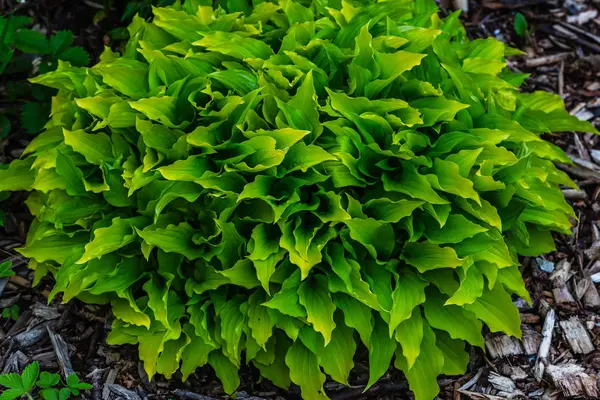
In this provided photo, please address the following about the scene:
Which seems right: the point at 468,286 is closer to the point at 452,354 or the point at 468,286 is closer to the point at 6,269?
the point at 452,354

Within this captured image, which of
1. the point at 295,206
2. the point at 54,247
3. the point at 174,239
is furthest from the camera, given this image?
the point at 54,247

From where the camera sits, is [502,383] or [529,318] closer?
[502,383]

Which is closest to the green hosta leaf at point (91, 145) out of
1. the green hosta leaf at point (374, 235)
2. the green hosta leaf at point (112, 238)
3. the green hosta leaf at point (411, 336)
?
the green hosta leaf at point (112, 238)

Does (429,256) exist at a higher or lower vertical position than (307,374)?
higher

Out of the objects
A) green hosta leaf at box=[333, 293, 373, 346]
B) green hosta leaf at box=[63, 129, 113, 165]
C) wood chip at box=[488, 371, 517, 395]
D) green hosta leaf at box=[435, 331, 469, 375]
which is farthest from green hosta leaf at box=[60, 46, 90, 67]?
wood chip at box=[488, 371, 517, 395]

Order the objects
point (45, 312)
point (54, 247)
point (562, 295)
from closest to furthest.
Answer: point (54, 247) → point (45, 312) → point (562, 295)

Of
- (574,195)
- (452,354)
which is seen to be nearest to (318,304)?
(452,354)

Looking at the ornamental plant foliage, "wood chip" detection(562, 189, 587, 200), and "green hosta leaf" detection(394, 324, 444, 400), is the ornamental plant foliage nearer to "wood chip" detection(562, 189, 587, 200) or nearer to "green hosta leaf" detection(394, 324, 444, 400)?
"green hosta leaf" detection(394, 324, 444, 400)

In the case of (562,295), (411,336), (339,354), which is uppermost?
(411,336)
